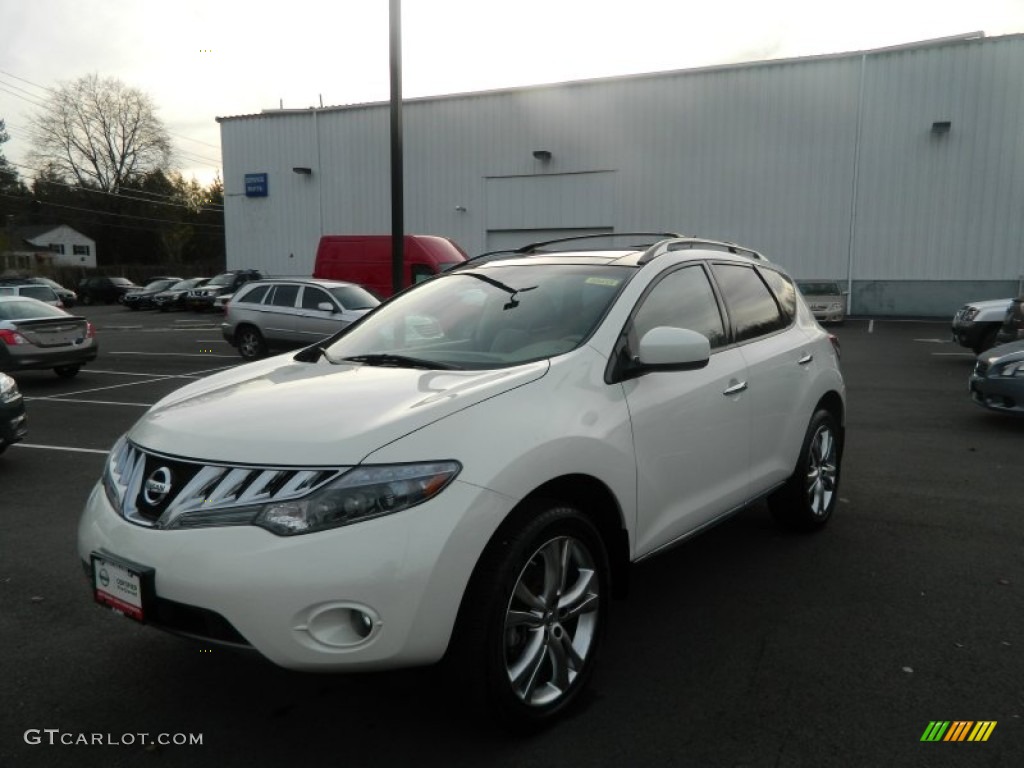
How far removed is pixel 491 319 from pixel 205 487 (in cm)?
158

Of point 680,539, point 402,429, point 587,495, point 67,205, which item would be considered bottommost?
point 680,539

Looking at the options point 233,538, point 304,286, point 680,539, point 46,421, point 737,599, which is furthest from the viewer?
point 304,286

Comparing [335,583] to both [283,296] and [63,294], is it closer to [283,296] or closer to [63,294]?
[283,296]

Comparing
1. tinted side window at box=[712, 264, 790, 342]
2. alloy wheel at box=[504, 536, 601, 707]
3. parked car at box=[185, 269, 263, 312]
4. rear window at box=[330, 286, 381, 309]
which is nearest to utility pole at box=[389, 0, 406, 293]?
rear window at box=[330, 286, 381, 309]

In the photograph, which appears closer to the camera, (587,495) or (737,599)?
(587,495)

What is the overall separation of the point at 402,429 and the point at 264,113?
36.3 meters

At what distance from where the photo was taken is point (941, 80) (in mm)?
25156

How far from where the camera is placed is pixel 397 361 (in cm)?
337

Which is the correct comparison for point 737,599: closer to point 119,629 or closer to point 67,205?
point 119,629

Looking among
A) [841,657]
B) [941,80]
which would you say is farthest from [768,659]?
[941,80]

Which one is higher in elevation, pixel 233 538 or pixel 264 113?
pixel 264 113

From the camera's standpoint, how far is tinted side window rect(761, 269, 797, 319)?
4.72 metres

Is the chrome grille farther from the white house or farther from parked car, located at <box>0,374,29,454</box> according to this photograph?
the white house

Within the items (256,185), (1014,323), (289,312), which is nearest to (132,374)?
(289,312)
